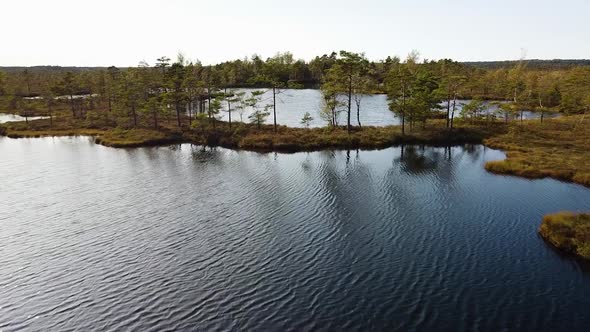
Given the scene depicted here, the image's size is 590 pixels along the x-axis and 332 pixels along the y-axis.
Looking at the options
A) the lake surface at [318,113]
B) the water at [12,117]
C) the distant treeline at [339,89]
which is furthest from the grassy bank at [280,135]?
the water at [12,117]

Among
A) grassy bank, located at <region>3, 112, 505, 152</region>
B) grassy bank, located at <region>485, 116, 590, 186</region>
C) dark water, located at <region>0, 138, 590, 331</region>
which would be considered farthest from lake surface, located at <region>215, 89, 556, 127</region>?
dark water, located at <region>0, 138, 590, 331</region>

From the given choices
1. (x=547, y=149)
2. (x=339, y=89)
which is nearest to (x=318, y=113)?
(x=339, y=89)

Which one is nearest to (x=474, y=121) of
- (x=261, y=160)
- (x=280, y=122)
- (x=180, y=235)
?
(x=280, y=122)

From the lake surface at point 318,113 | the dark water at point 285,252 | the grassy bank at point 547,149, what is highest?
the lake surface at point 318,113

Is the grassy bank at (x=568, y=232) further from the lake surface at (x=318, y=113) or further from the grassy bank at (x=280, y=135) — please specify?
the lake surface at (x=318, y=113)

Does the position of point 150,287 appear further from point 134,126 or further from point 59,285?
point 134,126
